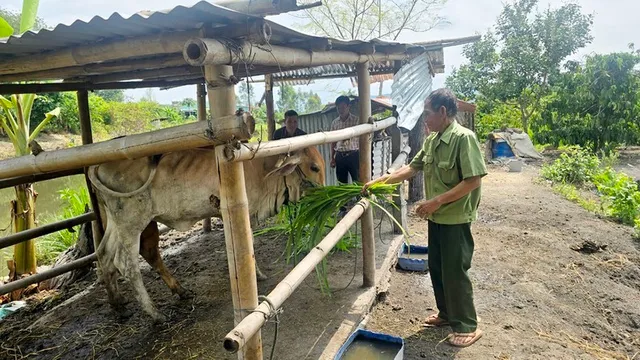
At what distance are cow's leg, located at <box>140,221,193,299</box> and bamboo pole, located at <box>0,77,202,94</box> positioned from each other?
1.75 metres

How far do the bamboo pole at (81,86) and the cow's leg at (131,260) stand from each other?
189 centimetres

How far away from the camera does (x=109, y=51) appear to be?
2.21 meters

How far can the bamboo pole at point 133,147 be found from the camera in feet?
6.33

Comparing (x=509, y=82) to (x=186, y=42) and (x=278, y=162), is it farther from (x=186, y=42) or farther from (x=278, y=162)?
(x=186, y=42)

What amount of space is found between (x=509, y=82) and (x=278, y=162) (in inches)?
665

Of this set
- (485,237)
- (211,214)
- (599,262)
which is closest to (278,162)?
(211,214)

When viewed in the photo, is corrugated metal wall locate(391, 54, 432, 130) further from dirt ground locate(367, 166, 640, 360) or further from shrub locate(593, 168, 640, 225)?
shrub locate(593, 168, 640, 225)

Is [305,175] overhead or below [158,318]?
overhead

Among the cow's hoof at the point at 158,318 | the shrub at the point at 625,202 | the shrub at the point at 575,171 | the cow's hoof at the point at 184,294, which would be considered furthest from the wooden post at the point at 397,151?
the shrub at the point at 575,171

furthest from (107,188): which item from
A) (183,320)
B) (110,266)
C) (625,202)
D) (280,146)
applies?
(625,202)

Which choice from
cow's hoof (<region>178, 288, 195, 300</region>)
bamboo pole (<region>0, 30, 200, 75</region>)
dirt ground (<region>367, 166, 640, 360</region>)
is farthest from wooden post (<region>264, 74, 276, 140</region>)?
bamboo pole (<region>0, 30, 200, 75</region>)

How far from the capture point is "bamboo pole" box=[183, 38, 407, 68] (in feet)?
5.90

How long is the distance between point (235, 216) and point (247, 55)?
78 centimetres

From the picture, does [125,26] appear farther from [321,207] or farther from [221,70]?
[321,207]
